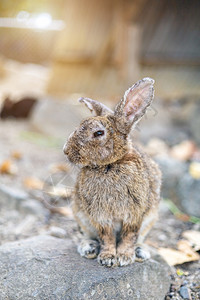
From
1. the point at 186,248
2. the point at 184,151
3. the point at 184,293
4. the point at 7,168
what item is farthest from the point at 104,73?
the point at 184,293

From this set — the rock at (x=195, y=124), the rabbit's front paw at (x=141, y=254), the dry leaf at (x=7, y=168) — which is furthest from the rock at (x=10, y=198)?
the rock at (x=195, y=124)

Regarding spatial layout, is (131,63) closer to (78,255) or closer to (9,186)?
(9,186)

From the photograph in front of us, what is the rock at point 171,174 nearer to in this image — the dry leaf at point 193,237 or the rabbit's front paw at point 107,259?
the dry leaf at point 193,237

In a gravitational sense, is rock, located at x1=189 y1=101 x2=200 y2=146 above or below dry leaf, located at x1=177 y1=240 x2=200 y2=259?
below

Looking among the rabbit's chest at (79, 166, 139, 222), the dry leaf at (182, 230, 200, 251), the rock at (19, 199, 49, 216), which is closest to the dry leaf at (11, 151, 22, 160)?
the rock at (19, 199, 49, 216)

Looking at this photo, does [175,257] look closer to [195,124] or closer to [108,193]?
[108,193]

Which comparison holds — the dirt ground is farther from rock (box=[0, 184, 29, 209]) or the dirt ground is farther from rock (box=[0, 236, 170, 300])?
rock (box=[0, 236, 170, 300])

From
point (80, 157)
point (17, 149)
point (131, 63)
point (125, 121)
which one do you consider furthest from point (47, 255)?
point (131, 63)
